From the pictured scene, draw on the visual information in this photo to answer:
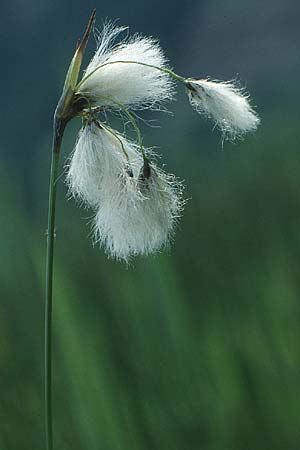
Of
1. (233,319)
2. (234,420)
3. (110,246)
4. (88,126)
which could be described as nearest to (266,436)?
(234,420)

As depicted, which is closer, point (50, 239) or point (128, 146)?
point (50, 239)

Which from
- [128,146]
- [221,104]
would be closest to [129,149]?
[128,146]

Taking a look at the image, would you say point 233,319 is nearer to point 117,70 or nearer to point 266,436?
point 266,436

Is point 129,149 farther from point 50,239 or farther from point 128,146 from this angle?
point 50,239

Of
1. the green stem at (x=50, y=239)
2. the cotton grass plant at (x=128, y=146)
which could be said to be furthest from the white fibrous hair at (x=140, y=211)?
the green stem at (x=50, y=239)

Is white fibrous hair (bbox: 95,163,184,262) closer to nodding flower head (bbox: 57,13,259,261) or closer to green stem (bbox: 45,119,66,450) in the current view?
nodding flower head (bbox: 57,13,259,261)

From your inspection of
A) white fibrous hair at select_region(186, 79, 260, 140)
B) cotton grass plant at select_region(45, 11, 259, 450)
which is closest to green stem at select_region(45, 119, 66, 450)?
cotton grass plant at select_region(45, 11, 259, 450)
